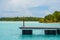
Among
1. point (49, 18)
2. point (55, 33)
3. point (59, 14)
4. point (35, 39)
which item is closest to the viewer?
point (35, 39)

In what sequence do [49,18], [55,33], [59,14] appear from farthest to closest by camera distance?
[49,18], [59,14], [55,33]

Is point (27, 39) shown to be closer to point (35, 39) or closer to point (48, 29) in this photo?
point (35, 39)

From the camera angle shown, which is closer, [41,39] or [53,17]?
[41,39]

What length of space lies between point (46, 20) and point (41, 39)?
80.7 meters

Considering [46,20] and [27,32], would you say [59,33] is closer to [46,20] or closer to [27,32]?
[27,32]

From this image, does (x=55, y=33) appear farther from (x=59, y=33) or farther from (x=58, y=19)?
(x=58, y=19)

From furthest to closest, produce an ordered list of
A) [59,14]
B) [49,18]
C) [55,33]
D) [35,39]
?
1. [49,18]
2. [59,14]
3. [55,33]
4. [35,39]

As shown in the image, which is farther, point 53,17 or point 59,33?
point 53,17

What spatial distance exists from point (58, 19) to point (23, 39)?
7298 cm

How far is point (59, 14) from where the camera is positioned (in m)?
94.9

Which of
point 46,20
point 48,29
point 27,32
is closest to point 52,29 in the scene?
point 48,29

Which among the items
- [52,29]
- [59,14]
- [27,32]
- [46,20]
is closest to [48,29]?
[52,29]

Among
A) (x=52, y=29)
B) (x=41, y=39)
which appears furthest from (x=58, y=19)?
(x=41, y=39)

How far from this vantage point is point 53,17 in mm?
97625
